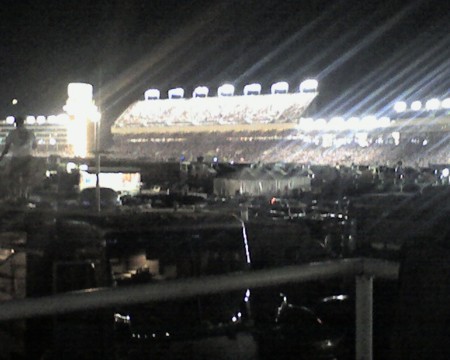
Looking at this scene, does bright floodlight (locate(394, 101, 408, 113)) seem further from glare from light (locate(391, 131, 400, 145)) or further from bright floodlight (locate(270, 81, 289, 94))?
bright floodlight (locate(270, 81, 289, 94))

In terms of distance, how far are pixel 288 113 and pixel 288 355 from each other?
95369mm

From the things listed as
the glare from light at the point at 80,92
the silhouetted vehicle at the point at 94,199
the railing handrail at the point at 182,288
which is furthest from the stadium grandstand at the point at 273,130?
the railing handrail at the point at 182,288

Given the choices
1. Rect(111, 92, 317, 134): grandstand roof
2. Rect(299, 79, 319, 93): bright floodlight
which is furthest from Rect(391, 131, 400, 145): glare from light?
Rect(299, 79, 319, 93): bright floodlight

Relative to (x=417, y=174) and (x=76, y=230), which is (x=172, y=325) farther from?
(x=417, y=174)

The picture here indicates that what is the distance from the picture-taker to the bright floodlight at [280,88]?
104875 millimetres

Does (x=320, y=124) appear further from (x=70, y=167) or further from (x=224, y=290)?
(x=224, y=290)

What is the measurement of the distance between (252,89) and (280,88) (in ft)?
12.7

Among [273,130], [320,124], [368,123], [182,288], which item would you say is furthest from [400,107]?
[182,288]

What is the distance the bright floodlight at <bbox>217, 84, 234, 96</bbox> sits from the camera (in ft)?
355

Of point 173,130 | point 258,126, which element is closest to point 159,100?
point 173,130

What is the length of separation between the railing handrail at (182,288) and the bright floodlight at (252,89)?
10360 centimetres

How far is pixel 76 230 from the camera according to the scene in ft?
16.8

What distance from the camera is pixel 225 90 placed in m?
109

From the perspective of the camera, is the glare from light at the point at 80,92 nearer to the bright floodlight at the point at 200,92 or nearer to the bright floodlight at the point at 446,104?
the bright floodlight at the point at 446,104
